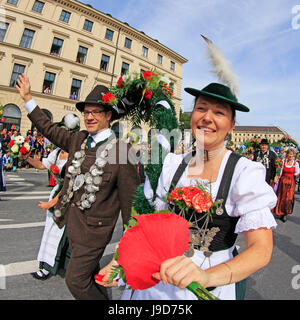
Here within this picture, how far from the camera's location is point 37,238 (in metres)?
4.14

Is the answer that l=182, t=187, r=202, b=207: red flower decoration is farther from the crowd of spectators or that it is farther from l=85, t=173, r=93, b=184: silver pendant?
the crowd of spectators

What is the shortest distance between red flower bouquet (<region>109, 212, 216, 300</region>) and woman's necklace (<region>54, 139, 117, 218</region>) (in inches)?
49.9

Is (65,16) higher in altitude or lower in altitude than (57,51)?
higher

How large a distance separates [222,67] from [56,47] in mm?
28162

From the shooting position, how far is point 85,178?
213 cm

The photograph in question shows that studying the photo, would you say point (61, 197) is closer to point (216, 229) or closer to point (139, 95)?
point (139, 95)

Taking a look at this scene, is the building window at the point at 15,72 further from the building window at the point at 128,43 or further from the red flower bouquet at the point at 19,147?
the red flower bouquet at the point at 19,147

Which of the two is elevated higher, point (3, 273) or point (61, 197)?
point (61, 197)

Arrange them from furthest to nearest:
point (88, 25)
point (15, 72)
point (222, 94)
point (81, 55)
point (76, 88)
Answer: point (81, 55)
point (88, 25)
point (76, 88)
point (15, 72)
point (222, 94)

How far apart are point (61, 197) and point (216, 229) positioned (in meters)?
1.62

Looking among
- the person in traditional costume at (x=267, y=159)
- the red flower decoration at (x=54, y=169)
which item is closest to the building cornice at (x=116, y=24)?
the person in traditional costume at (x=267, y=159)

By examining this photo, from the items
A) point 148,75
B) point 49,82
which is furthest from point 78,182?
point 49,82

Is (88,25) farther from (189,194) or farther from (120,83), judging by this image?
(189,194)
